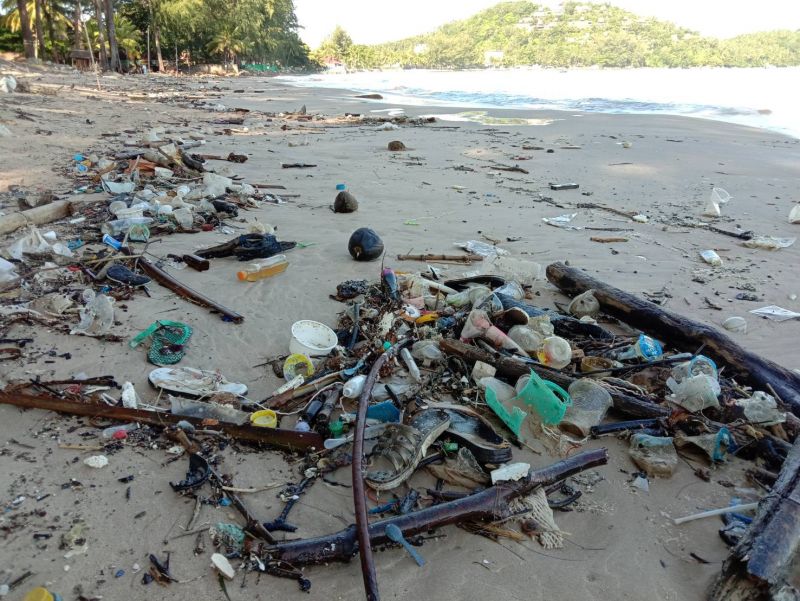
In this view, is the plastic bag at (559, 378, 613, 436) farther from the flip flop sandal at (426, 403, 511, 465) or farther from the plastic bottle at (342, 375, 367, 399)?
the plastic bottle at (342, 375, 367, 399)

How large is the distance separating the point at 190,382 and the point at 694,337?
307 centimetres

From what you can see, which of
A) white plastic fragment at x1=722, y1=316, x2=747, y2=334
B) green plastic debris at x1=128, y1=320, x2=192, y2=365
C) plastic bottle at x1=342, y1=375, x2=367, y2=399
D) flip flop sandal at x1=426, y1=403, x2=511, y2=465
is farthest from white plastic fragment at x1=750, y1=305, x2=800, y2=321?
green plastic debris at x1=128, y1=320, x2=192, y2=365

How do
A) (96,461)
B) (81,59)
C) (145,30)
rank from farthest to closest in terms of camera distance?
(145,30), (81,59), (96,461)

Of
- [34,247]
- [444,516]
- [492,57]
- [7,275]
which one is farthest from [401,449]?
[492,57]

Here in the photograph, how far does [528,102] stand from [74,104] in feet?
60.8

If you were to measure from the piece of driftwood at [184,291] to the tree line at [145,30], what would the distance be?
28.9 metres

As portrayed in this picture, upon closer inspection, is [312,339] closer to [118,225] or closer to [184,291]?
[184,291]

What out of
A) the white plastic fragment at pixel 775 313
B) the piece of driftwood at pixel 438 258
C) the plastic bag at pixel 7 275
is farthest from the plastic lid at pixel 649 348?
the plastic bag at pixel 7 275

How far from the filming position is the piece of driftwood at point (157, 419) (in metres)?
2.24

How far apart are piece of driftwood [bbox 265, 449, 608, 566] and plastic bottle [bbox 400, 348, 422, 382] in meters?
0.86

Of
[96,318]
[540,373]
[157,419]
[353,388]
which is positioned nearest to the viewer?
[157,419]

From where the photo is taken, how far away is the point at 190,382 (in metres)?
2.62

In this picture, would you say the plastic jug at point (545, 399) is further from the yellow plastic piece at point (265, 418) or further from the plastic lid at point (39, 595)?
the plastic lid at point (39, 595)

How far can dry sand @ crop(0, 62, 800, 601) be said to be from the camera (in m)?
1.71
